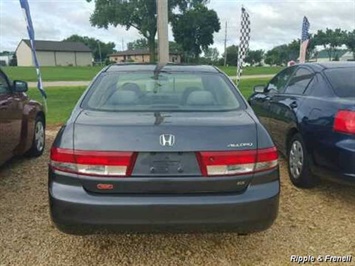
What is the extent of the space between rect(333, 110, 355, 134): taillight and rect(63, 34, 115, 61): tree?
105503mm

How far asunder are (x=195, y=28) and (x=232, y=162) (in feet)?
178

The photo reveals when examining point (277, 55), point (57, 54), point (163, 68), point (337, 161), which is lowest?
point (277, 55)

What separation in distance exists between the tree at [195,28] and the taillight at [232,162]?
50.9 meters

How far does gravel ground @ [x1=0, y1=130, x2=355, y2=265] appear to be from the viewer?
311 centimetres

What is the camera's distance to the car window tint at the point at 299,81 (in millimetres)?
5012

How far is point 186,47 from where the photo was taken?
5966 cm

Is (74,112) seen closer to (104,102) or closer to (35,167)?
(104,102)

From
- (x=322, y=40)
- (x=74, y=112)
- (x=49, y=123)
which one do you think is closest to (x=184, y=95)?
(x=74, y=112)

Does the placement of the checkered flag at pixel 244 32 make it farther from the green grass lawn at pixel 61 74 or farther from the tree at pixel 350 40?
the tree at pixel 350 40

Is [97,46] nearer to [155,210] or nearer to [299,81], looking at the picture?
[299,81]

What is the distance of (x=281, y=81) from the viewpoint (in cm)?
603

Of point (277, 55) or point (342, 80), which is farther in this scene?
point (277, 55)

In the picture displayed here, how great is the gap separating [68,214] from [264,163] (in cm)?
136

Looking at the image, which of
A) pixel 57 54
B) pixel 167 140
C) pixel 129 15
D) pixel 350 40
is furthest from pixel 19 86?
pixel 57 54
